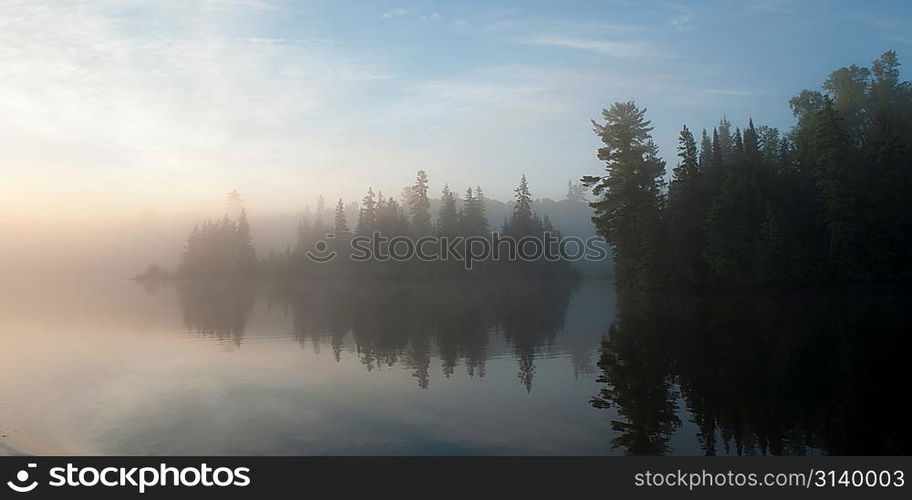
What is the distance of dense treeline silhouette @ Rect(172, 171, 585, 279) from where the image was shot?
10138 centimetres

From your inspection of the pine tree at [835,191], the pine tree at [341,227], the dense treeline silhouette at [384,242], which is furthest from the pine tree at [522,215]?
the pine tree at [835,191]

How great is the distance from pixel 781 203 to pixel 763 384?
46413 millimetres

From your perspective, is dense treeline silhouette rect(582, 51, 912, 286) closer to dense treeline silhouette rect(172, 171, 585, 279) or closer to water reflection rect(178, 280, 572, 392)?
water reflection rect(178, 280, 572, 392)

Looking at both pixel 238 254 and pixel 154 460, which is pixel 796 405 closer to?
pixel 154 460

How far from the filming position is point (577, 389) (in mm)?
16625

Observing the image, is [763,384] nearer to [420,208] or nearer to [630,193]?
[630,193]

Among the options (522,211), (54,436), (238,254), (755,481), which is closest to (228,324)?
(54,436)

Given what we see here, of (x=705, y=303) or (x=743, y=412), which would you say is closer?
(x=743, y=412)

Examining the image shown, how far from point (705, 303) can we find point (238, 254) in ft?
338

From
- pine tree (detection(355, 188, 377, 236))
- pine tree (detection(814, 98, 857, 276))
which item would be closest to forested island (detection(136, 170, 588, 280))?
pine tree (detection(355, 188, 377, 236))

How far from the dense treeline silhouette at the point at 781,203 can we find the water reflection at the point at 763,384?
2196cm

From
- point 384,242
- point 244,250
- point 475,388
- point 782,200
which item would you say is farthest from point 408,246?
point 475,388

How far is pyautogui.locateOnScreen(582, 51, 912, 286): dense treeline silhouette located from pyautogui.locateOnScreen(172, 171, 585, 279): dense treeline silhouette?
40810mm

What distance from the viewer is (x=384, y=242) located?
4067 inches
